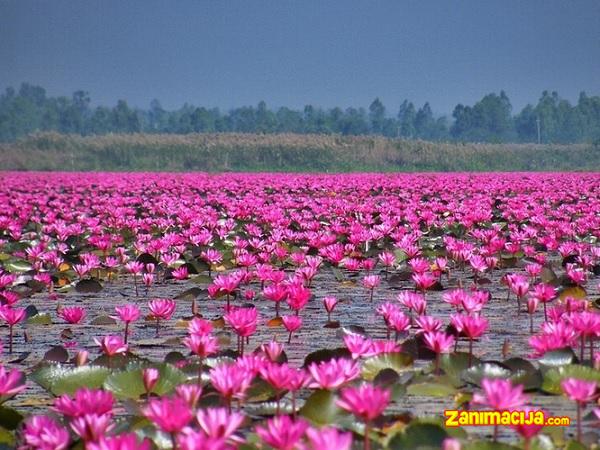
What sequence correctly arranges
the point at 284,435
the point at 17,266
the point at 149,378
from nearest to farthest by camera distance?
the point at 284,435
the point at 149,378
the point at 17,266

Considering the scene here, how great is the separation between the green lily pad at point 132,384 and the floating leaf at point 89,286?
304 cm

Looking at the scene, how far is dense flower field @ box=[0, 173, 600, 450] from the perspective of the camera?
2018 mm

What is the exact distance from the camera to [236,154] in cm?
5000

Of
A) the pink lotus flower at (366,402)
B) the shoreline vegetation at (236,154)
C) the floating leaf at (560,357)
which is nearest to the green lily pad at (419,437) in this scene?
the pink lotus flower at (366,402)

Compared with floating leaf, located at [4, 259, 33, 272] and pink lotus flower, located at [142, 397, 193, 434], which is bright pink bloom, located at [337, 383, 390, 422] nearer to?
pink lotus flower, located at [142, 397, 193, 434]

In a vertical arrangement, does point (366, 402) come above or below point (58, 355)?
above

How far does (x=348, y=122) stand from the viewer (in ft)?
515

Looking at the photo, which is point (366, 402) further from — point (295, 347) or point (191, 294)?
point (191, 294)

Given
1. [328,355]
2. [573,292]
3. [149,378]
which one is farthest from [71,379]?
[573,292]

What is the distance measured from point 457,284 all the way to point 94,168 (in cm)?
4613

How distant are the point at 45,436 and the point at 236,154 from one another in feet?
159

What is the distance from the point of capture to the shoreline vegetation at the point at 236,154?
1935 inches

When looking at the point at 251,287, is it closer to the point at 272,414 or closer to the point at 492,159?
the point at 272,414

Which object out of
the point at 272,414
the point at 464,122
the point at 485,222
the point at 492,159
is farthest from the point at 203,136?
the point at 464,122
